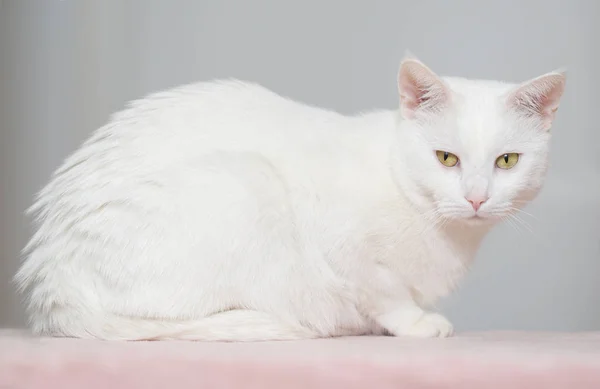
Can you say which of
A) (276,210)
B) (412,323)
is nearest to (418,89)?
(276,210)

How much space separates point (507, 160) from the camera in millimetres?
1653

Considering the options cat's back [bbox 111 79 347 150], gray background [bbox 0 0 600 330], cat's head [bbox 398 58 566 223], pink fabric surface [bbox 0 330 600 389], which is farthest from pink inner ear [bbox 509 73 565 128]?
gray background [bbox 0 0 600 330]

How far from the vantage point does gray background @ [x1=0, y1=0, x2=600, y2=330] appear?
261 cm

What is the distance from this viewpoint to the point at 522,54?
2633 mm

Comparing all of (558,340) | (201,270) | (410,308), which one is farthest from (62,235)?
(558,340)

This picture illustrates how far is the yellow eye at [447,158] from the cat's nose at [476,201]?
0.33 ft

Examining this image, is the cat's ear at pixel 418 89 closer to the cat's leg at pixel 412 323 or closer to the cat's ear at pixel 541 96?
the cat's ear at pixel 541 96

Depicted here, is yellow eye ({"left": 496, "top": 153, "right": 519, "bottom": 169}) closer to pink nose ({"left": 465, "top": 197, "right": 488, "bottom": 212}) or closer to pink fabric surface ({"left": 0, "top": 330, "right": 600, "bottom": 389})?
pink nose ({"left": 465, "top": 197, "right": 488, "bottom": 212})

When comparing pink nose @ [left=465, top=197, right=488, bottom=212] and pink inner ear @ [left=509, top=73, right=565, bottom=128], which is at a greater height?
pink inner ear @ [left=509, top=73, right=565, bottom=128]

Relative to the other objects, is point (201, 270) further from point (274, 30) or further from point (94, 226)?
point (274, 30)

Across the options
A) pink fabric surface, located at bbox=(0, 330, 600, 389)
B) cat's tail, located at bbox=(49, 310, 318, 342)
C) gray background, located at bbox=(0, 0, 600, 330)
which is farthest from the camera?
gray background, located at bbox=(0, 0, 600, 330)

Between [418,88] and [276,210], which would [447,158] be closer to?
[418,88]

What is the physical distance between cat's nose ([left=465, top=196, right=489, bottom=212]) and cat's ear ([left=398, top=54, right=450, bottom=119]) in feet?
0.77

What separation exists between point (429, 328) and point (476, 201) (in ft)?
1.09
